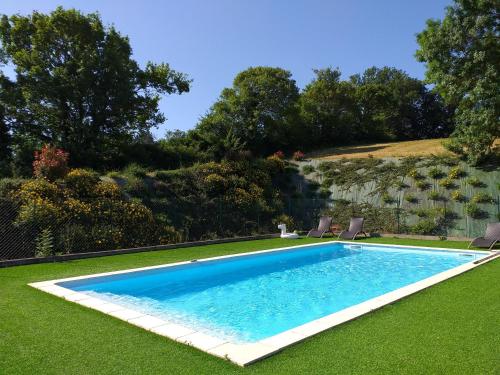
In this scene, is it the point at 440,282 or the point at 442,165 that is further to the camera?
the point at 442,165

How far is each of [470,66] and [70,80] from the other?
686 inches

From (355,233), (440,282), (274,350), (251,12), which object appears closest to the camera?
(274,350)

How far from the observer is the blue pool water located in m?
6.06

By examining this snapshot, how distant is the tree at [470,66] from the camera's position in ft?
48.8

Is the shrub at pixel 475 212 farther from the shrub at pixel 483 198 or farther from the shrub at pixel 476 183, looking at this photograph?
the shrub at pixel 476 183

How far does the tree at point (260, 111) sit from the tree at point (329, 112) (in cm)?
→ 215

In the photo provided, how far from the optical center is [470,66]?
50.5 feet

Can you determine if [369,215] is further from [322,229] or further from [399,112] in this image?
[399,112]

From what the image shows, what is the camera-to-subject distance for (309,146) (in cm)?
3212

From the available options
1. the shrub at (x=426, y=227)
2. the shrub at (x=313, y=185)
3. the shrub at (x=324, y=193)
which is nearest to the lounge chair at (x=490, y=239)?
the shrub at (x=426, y=227)

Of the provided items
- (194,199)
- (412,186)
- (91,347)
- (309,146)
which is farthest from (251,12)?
(309,146)

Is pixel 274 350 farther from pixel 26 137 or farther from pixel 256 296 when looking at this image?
pixel 26 137

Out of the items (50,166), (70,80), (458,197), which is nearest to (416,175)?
(458,197)

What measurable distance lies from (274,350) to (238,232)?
1239 centimetres
